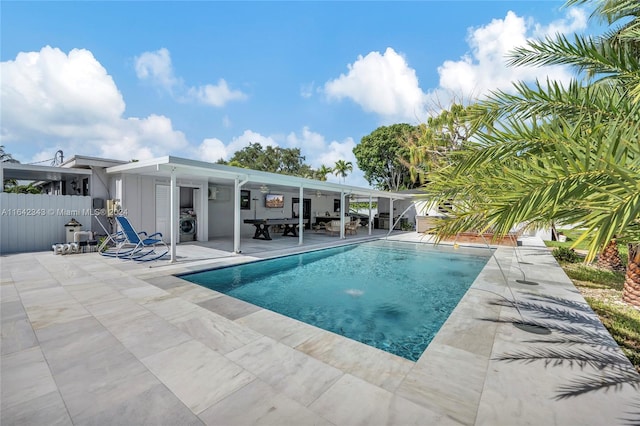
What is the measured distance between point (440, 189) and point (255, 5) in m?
9.73

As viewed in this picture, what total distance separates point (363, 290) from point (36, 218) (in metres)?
9.98

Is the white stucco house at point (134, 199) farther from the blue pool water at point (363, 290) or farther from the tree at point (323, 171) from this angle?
the tree at point (323, 171)

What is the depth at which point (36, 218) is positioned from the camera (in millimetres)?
8680

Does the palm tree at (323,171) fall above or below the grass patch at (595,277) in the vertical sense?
above

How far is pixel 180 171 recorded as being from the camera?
26.1 feet

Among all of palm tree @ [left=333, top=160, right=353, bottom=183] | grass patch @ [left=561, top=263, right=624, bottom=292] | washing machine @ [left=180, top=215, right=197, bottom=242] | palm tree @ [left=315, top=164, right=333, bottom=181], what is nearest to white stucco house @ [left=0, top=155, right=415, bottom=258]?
washing machine @ [left=180, top=215, right=197, bottom=242]

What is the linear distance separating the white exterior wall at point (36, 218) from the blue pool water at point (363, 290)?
19.6 ft

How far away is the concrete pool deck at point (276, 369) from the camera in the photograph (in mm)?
2016

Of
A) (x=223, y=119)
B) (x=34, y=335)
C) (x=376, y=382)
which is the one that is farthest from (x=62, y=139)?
(x=376, y=382)

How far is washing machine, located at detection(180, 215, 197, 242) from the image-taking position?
1092 cm

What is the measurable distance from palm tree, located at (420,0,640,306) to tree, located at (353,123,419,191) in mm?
24277

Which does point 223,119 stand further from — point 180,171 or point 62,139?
point 180,171

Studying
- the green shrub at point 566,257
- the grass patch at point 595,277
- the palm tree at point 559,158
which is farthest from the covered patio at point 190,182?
the green shrub at point 566,257

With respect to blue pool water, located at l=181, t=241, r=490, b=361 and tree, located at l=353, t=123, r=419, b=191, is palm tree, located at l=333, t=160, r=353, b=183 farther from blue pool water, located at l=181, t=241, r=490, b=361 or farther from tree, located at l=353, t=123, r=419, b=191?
blue pool water, located at l=181, t=241, r=490, b=361
